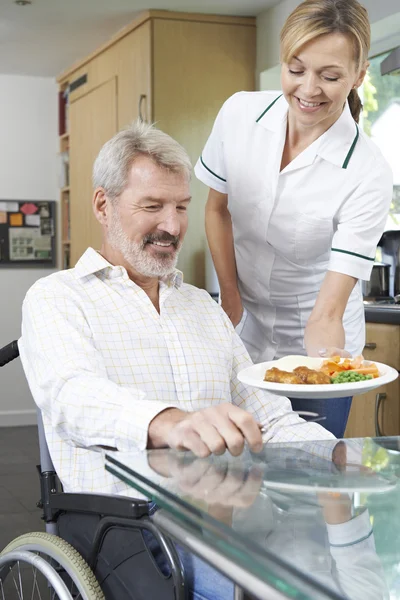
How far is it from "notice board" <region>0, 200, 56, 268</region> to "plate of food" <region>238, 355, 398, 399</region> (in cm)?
566

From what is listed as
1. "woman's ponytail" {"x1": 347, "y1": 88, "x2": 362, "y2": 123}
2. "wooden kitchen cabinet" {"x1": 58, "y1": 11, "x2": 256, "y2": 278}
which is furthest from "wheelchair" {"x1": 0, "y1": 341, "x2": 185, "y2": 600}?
"wooden kitchen cabinet" {"x1": 58, "y1": 11, "x2": 256, "y2": 278}

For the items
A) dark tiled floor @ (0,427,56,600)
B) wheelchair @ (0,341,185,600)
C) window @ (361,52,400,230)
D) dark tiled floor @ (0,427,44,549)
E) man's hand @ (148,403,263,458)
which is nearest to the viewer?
man's hand @ (148,403,263,458)

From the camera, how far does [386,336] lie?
3549 millimetres

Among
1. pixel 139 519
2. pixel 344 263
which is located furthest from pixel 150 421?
pixel 344 263

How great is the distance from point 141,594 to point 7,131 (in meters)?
6.04

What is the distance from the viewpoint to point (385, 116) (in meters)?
4.60

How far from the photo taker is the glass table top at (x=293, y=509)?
2.32 feet

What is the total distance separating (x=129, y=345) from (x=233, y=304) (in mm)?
597

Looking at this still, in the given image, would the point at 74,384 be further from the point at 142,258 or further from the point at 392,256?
the point at 392,256

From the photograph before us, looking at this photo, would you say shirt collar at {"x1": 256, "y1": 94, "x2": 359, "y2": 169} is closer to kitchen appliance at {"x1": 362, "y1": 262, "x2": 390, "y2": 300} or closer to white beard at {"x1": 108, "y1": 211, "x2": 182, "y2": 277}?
white beard at {"x1": 108, "y1": 211, "x2": 182, "y2": 277}

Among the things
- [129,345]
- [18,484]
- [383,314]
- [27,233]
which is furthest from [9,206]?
[129,345]

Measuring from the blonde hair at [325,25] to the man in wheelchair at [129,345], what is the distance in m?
0.33

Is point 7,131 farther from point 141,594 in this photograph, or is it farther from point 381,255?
point 141,594

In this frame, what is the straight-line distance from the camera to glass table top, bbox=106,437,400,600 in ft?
2.32
